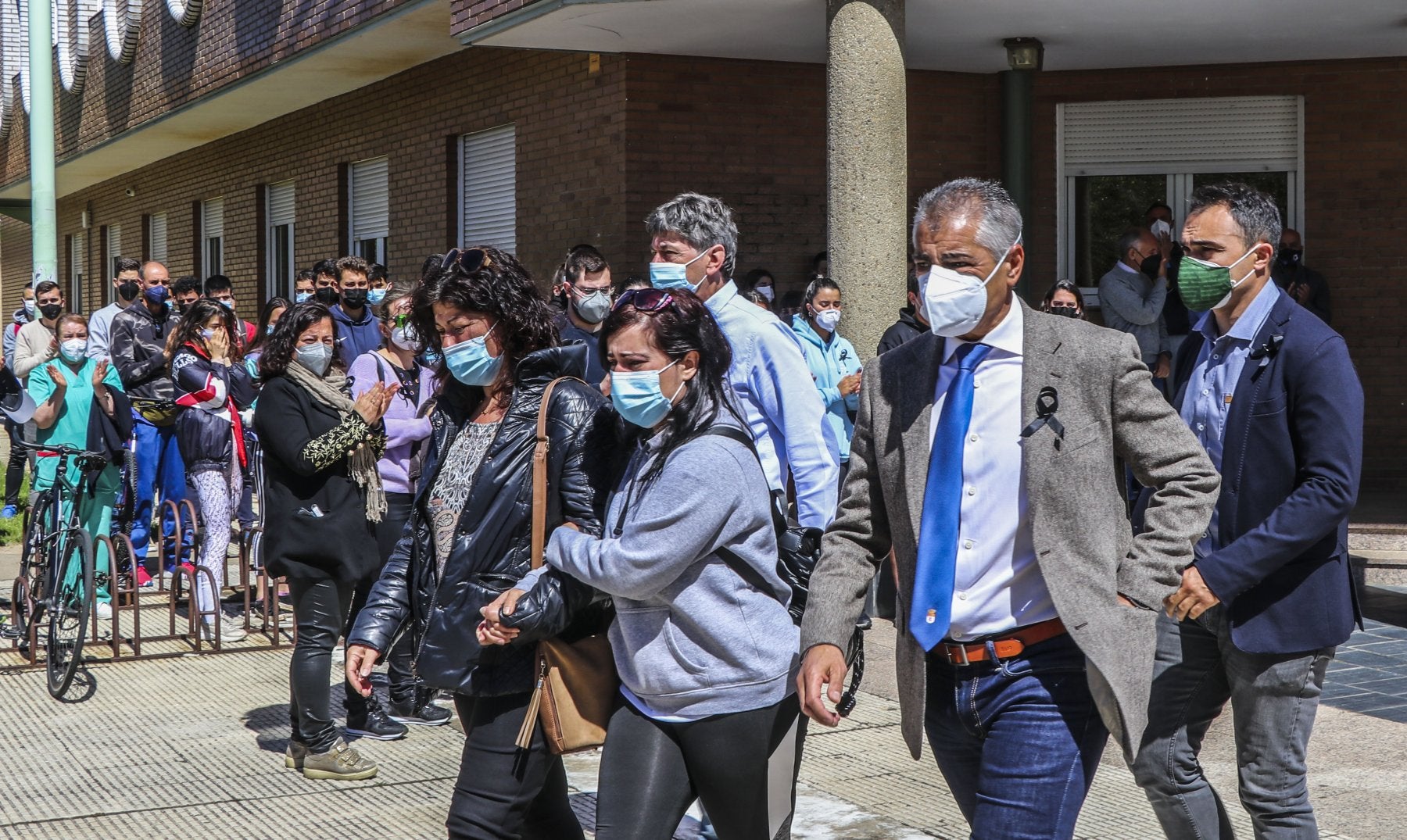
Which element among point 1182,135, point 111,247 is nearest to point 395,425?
point 1182,135

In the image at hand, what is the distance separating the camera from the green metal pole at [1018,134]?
13.2 meters

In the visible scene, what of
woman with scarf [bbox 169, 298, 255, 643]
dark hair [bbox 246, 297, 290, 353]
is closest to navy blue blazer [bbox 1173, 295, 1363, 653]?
woman with scarf [bbox 169, 298, 255, 643]

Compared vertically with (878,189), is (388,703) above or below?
below

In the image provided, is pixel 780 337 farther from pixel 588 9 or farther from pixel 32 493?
pixel 588 9

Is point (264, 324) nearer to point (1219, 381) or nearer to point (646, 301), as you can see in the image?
point (646, 301)

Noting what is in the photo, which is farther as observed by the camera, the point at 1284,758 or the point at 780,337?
the point at 780,337

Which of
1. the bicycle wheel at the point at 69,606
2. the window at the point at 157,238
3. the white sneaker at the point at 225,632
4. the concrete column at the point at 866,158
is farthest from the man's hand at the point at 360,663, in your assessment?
the window at the point at 157,238

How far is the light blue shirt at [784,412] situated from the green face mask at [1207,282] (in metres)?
1.12

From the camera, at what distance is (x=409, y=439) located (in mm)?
7375

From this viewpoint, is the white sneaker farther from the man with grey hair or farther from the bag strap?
the bag strap

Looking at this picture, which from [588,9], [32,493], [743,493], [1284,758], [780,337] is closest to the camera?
[743,493]

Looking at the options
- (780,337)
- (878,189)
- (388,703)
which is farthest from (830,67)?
(780,337)

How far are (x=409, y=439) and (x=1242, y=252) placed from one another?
4.36m

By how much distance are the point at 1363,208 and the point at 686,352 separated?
11.1 m
